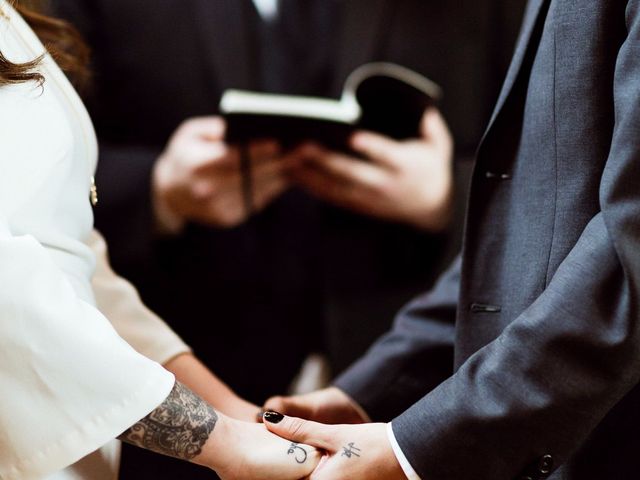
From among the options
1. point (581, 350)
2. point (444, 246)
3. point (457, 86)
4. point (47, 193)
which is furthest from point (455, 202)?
point (47, 193)

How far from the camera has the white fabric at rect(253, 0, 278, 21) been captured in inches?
65.9

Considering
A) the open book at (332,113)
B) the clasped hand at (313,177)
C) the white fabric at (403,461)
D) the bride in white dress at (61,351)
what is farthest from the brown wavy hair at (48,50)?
the white fabric at (403,461)

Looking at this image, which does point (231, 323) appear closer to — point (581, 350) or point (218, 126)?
point (218, 126)

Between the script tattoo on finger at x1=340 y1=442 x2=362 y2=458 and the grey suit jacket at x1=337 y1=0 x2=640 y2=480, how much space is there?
0.15 feet

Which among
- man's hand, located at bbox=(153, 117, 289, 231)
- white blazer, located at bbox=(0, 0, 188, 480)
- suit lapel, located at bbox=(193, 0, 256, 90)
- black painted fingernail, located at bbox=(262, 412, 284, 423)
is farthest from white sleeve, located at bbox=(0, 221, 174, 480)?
suit lapel, located at bbox=(193, 0, 256, 90)

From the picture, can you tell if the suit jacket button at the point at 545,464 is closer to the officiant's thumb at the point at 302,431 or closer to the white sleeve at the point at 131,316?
the officiant's thumb at the point at 302,431

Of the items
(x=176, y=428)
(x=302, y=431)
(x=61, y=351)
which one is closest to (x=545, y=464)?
(x=302, y=431)

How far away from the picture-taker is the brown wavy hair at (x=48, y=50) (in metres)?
0.74

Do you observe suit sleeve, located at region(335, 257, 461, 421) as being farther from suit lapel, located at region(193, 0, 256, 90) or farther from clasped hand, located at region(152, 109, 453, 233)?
suit lapel, located at region(193, 0, 256, 90)

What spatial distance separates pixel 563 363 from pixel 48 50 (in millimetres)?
640

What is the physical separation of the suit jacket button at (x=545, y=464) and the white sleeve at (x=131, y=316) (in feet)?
1.47

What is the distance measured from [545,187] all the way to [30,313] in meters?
0.52

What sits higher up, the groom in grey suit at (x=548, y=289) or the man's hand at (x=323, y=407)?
the groom in grey suit at (x=548, y=289)

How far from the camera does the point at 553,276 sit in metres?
0.76
